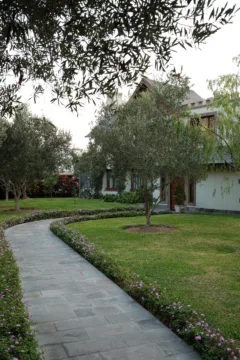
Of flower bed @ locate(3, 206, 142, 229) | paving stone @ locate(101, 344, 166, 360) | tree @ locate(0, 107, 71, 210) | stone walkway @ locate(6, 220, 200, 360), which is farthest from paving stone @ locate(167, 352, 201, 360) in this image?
tree @ locate(0, 107, 71, 210)

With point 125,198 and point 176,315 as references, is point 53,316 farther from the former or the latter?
point 125,198

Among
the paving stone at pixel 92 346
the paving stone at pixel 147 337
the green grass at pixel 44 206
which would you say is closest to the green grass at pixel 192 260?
the paving stone at pixel 147 337

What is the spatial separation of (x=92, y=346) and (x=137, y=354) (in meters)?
0.57

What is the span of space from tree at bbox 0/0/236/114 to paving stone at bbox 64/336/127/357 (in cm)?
292

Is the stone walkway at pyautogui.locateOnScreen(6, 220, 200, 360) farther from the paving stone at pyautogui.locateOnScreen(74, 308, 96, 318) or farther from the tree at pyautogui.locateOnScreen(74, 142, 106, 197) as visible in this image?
the tree at pyautogui.locateOnScreen(74, 142, 106, 197)

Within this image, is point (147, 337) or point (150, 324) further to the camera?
point (150, 324)

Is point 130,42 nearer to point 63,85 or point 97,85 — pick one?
point 97,85

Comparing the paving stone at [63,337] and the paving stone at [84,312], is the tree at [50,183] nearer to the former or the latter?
the paving stone at [84,312]

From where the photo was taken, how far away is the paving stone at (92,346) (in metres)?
4.21

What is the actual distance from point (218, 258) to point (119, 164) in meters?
6.25

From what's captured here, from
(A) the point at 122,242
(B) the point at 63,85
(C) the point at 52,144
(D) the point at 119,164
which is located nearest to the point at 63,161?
(C) the point at 52,144

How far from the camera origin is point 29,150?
19969mm

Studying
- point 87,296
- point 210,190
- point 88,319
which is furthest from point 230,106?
point 210,190

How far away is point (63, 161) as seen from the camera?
22.8 m
